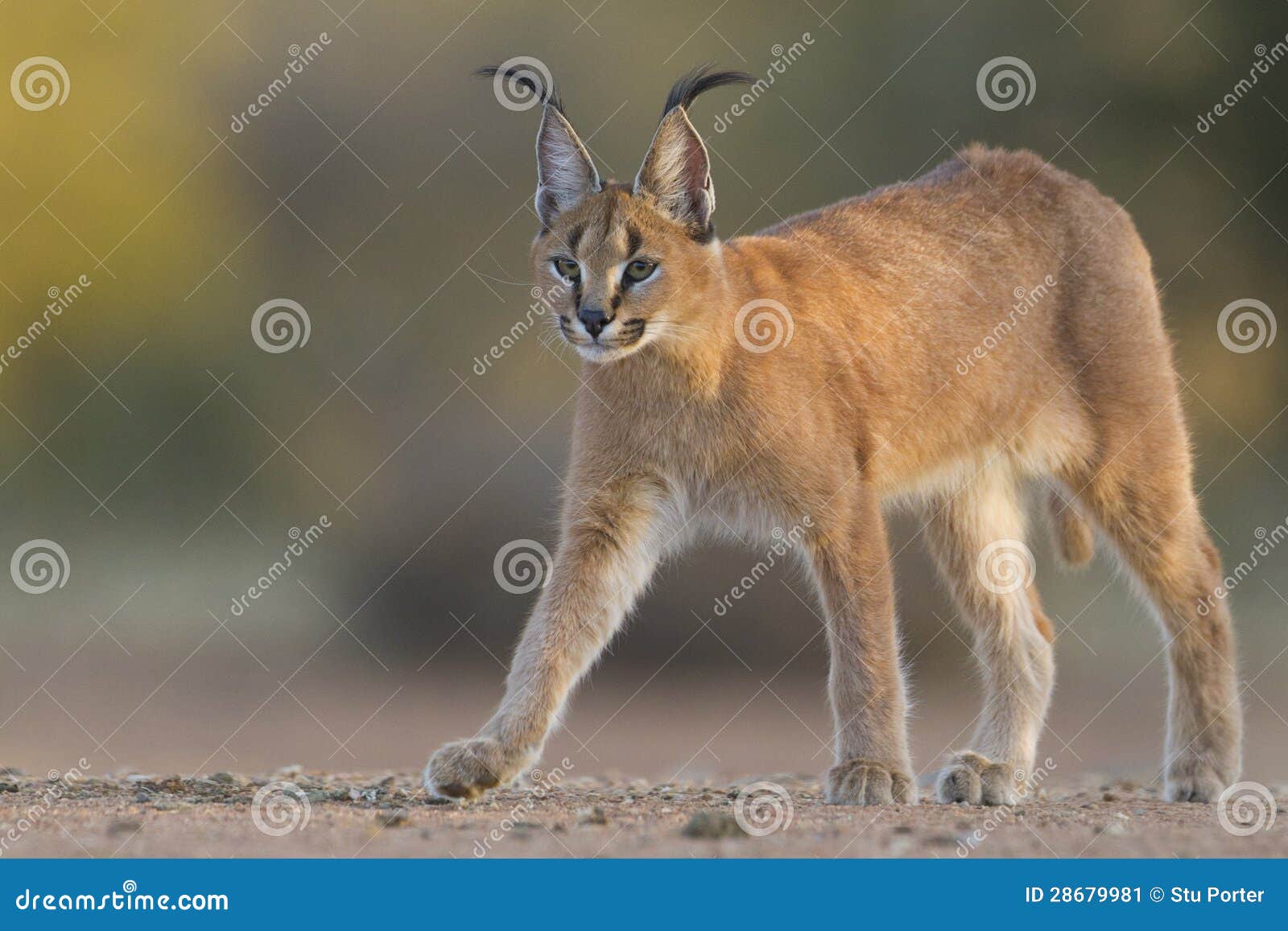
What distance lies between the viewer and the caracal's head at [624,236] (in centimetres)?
576

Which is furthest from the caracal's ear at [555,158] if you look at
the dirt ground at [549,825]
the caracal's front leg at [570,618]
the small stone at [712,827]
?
the small stone at [712,827]

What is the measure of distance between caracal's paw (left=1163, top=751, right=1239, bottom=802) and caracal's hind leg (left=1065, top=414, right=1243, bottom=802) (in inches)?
0.5

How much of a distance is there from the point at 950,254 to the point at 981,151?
0.81 metres

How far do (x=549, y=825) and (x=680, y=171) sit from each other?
243 cm

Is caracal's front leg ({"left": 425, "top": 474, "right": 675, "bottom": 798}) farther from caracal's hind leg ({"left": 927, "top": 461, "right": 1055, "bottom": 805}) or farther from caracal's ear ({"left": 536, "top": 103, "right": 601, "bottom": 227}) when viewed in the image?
caracal's hind leg ({"left": 927, "top": 461, "right": 1055, "bottom": 805})

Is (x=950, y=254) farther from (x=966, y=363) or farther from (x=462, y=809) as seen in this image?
(x=462, y=809)

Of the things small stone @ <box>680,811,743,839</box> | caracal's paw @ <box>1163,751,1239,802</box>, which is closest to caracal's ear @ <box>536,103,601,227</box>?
small stone @ <box>680,811,743,839</box>

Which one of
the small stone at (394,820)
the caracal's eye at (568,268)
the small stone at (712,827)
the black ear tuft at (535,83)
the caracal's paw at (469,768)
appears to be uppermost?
the black ear tuft at (535,83)

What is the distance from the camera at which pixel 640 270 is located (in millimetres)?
5855

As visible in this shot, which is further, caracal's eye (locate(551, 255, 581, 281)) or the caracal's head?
caracal's eye (locate(551, 255, 581, 281))

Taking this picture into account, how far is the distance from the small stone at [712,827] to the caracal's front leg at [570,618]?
0.99 m

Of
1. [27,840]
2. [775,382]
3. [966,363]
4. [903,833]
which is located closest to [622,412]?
[775,382]

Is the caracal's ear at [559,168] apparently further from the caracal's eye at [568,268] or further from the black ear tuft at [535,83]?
the caracal's eye at [568,268]

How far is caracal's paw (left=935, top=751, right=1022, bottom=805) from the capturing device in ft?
20.6
